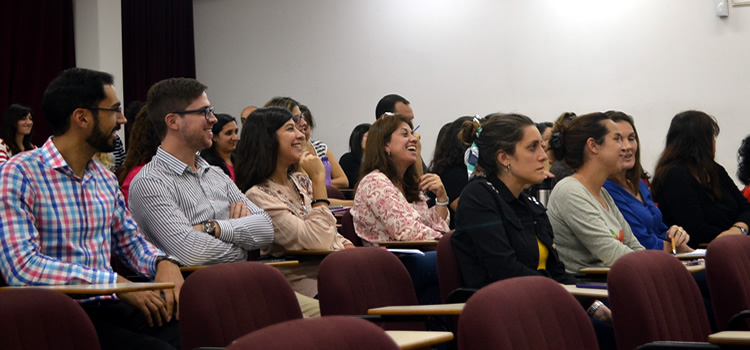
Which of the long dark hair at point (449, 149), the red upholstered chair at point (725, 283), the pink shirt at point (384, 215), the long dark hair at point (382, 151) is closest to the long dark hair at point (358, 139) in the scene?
the long dark hair at point (449, 149)

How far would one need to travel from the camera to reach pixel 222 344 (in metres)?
2.13

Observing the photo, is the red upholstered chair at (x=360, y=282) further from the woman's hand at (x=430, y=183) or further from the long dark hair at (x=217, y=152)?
the long dark hair at (x=217, y=152)

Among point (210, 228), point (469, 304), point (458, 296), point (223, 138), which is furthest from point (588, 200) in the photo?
point (223, 138)

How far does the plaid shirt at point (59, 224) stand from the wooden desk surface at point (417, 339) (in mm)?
1005

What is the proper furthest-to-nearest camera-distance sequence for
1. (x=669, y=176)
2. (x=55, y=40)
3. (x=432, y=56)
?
(x=432, y=56) → (x=55, y=40) → (x=669, y=176)

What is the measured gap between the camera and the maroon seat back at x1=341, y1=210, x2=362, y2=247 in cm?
420

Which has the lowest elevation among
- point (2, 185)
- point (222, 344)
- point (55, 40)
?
point (222, 344)

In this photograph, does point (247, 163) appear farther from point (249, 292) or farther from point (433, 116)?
point (433, 116)

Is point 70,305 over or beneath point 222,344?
over

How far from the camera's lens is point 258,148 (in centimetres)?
367

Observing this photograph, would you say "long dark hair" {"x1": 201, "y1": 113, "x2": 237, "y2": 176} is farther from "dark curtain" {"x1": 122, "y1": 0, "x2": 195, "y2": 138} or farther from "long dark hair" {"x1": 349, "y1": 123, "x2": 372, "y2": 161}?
"dark curtain" {"x1": 122, "y1": 0, "x2": 195, "y2": 138}

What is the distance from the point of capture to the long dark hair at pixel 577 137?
3559mm

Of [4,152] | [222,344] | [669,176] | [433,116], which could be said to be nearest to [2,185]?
[222,344]

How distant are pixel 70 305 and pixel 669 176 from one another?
11.4ft
